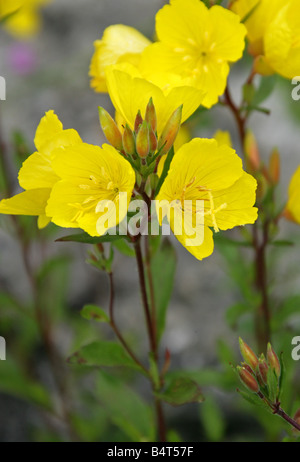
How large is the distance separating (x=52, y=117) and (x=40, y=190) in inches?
6.6

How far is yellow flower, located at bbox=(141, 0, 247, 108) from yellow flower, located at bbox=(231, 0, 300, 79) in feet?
0.28

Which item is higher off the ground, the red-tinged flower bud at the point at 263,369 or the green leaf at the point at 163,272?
the green leaf at the point at 163,272

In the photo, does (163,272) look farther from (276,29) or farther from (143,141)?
(276,29)

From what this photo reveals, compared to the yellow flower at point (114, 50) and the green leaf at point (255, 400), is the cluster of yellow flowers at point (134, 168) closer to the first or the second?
the yellow flower at point (114, 50)

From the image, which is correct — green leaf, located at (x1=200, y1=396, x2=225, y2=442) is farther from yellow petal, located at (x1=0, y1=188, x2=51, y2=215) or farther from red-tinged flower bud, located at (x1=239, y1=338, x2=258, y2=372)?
yellow petal, located at (x1=0, y1=188, x2=51, y2=215)

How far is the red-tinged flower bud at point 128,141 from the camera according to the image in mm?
1067

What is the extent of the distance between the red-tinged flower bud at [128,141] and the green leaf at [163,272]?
1.77ft

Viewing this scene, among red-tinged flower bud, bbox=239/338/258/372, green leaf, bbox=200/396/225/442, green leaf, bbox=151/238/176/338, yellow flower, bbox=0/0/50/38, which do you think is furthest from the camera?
green leaf, bbox=200/396/225/442

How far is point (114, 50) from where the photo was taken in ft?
4.66

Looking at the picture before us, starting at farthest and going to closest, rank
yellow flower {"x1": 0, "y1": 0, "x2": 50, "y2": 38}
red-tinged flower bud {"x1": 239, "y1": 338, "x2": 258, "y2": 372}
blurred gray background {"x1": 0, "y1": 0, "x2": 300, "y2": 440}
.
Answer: blurred gray background {"x1": 0, "y1": 0, "x2": 300, "y2": 440} → yellow flower {"x1": 0, "y1": 0, "x2": 50, "y2": 38} → red-tinged flower bud {"x1": 239, "y1": 338, "x2": 258, "y2": 372}

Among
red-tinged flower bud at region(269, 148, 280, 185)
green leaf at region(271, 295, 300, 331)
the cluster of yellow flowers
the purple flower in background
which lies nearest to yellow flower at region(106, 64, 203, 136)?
the cluster of yellow flowers

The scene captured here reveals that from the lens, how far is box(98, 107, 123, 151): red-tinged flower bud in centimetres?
110

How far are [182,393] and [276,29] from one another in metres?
0.96

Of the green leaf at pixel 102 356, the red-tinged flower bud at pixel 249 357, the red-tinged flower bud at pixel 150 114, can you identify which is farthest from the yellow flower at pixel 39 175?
the red-tinged flower bud at pixel 249 357
